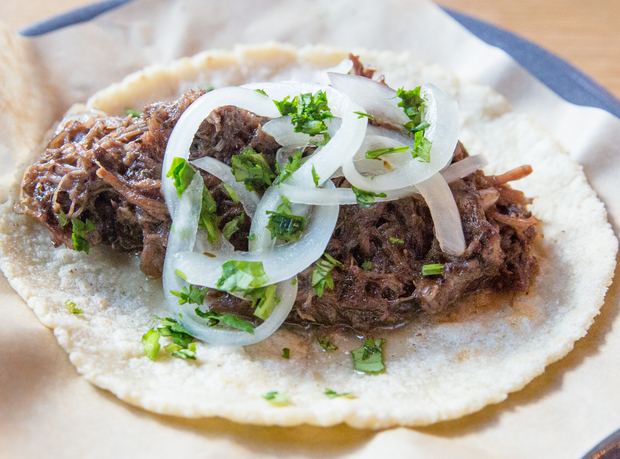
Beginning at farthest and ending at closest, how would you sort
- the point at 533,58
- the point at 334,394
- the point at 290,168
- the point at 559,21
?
the point at 559,21 → the point at 533,58 → the point at 290,168 → the point at 334,394

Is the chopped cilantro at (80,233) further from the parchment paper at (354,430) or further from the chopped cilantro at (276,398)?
the chopped cilantro at (276,398)

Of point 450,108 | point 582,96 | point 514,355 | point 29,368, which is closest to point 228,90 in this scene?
point 450,108

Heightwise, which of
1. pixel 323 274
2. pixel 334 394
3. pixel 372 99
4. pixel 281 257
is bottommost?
pixel 334 394

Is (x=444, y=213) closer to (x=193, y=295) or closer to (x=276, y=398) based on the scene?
(x=276, y=398)

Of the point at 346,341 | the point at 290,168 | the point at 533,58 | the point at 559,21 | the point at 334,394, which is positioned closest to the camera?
the point at 334,394

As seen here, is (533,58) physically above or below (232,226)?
above

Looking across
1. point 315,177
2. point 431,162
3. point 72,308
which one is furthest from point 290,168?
point 72,308
